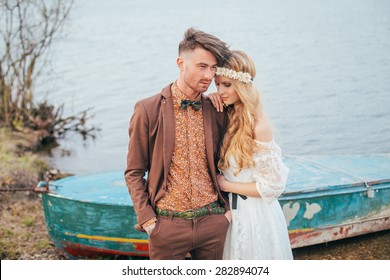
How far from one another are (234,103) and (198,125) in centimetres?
25

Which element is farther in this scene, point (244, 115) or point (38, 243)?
point (38, 243)

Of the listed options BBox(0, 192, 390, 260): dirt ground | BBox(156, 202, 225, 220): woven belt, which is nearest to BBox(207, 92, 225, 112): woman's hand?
BBox(156, 202, 225, 220): woven belt

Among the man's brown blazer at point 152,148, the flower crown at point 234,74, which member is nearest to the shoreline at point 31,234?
the man's brown blazer at point 152,148

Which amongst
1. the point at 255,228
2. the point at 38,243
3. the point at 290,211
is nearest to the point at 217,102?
the point at 255,228

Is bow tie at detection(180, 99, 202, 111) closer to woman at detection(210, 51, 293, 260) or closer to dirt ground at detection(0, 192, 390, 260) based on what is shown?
woman at detection(210, 51, 293, 260)

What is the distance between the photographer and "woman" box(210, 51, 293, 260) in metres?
2.71

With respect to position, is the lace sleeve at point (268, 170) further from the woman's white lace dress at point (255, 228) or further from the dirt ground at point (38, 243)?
the dirt ground at point (38, 243)

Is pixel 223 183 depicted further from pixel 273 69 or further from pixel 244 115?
pixel 273 69

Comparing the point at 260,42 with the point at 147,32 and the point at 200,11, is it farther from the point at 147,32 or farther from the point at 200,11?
the point at 200,11

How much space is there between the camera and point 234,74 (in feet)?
8.77

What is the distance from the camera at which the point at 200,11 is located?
2423cm

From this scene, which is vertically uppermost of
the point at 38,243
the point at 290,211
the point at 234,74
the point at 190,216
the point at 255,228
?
the point at 234,74

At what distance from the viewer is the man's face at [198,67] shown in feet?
8.50

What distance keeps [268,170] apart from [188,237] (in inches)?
20.7
